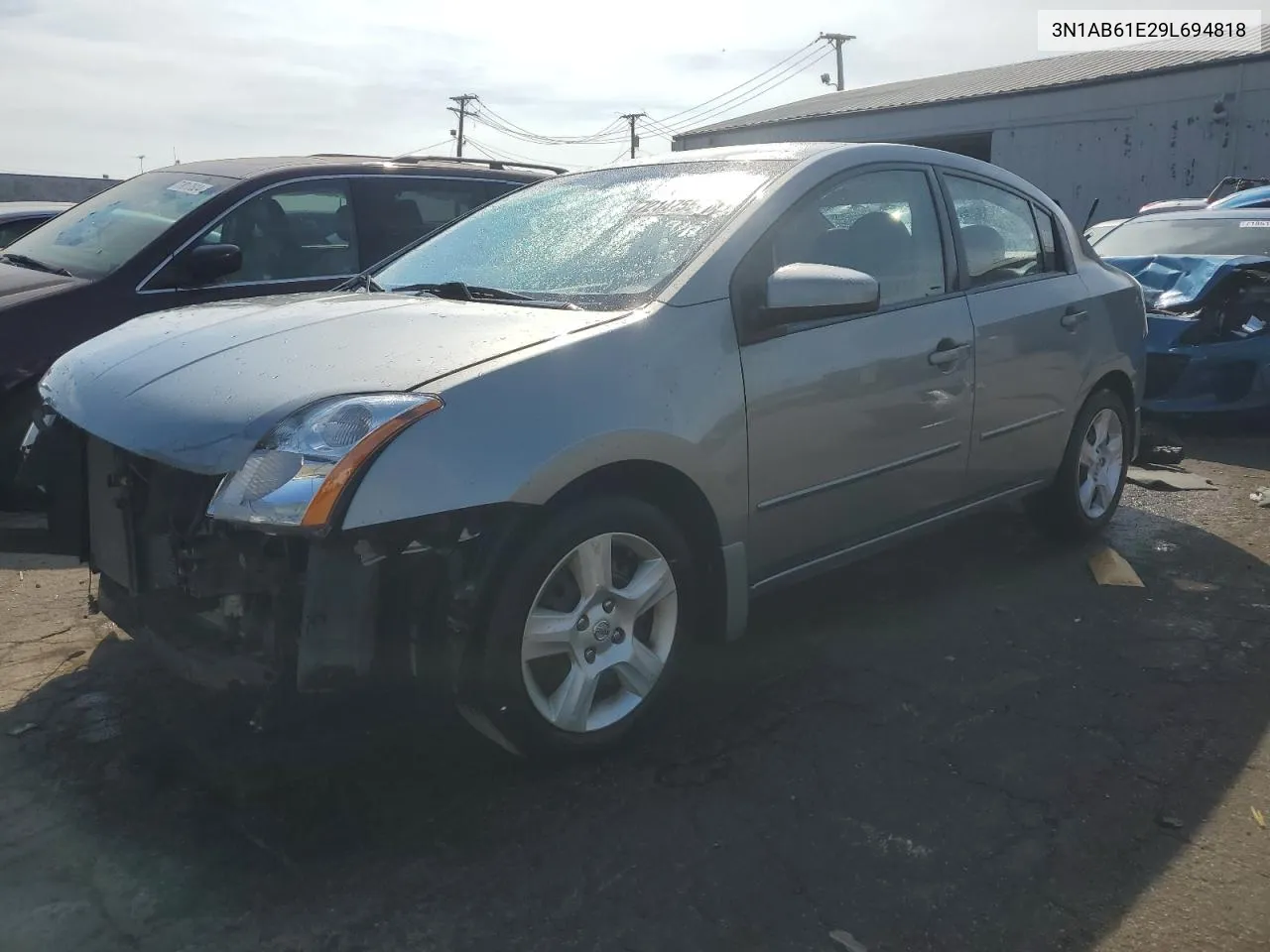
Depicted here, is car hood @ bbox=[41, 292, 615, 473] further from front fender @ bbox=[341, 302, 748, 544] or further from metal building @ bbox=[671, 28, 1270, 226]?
metal building @ bbox=[671, 28, 1270, 226]

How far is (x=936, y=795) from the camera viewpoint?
289 centimetres

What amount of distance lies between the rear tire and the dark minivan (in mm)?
3312

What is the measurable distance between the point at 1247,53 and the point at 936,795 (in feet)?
79.9

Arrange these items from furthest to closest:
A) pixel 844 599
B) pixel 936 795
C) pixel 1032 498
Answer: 1. pixel 1032 498
2. pixel 844 599
3. pixel 936 795

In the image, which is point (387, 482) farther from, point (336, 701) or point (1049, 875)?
point (1049, 875)

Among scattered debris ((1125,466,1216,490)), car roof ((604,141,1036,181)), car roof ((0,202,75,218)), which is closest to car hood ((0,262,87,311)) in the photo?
car roof ((604,141,1036,181))

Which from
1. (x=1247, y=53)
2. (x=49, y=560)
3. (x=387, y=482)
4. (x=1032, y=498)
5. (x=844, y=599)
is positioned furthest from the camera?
(x=1247, y=53)

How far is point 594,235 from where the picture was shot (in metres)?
3.66

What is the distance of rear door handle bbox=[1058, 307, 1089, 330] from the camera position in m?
4.57

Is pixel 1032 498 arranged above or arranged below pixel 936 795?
above

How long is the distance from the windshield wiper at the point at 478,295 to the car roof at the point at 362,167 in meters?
2.08

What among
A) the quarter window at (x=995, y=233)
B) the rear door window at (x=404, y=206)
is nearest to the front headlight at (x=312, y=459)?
the quarter window at (x=995, y=233)

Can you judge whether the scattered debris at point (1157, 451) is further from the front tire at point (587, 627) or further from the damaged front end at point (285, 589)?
the damaged front end at point (285, 589)

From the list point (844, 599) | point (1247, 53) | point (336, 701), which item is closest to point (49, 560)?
point (336, 701)
